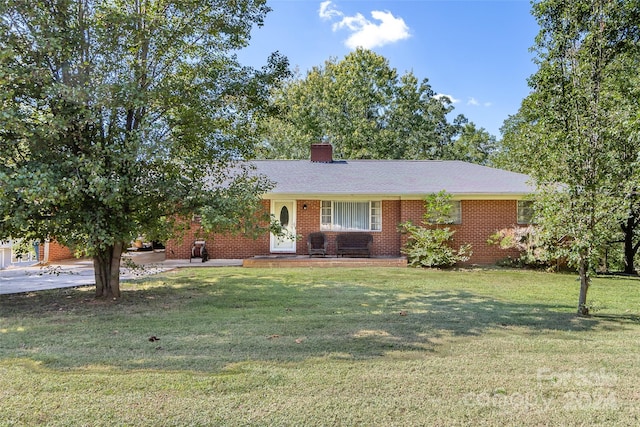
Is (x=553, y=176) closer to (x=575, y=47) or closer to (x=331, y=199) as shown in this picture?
(x=575, y=47)

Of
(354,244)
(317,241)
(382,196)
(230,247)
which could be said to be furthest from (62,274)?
(382,196)

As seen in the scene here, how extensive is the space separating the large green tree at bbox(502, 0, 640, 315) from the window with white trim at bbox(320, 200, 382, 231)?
851 centimetres

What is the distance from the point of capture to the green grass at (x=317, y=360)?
2982 mm

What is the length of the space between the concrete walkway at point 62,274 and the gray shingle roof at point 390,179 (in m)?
3.93

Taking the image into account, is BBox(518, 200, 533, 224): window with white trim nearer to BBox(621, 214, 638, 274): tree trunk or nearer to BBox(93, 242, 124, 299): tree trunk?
BBox(621, 214, 638, 274): tree trunk

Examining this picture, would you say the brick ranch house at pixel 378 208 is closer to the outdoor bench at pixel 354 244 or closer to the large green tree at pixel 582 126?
the outdoor bench at pixel 354 244

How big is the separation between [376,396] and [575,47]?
6.47 metres

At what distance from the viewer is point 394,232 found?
48.6ft

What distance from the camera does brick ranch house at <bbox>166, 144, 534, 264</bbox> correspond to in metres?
14.1

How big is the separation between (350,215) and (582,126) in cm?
955

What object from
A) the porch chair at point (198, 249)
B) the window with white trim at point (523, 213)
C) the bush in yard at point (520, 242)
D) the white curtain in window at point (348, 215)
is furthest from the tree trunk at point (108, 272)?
the window with white trim at point (523, 213)

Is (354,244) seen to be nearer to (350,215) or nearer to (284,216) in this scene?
(350,215)

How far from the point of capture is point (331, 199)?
1466 cm

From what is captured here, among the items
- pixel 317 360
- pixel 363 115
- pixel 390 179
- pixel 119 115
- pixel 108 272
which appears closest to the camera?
pixel 317 360
